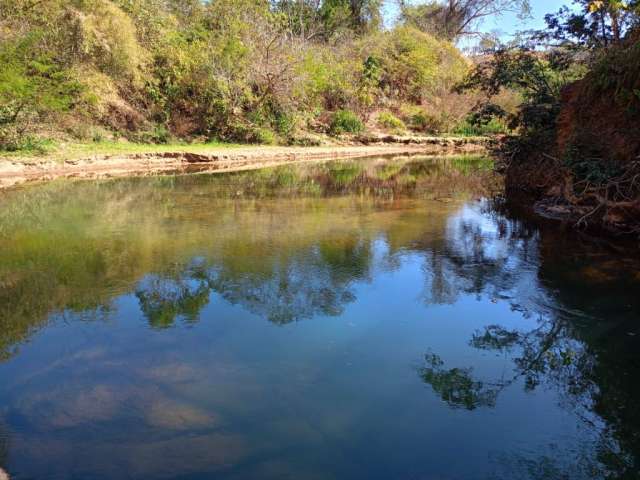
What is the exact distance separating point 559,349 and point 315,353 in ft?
7.24

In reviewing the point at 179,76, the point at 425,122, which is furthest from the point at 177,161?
the point at 425,122

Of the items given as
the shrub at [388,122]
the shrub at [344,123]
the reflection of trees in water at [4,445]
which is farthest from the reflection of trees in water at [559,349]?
the shrub at [388,122]

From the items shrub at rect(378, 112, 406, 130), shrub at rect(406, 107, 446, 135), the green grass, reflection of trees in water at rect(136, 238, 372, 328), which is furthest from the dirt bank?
reflection of trees in water at rect(136, 238, 372, 328)

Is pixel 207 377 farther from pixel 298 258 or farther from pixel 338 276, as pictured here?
pixel 298 258

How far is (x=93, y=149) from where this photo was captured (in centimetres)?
1905

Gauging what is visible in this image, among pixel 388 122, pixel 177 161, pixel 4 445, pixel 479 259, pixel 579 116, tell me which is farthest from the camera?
pixel 388 122

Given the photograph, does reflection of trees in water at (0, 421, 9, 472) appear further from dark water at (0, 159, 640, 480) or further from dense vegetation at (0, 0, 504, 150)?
dense vegetation at (0, 0, 504, 150)

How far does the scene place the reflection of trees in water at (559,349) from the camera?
3.56m

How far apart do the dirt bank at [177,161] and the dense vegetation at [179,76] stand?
150cm

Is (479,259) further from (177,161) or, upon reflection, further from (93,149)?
(93,149)

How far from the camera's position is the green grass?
1677 cm

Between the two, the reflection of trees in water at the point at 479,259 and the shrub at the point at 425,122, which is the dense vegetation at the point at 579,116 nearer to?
the reflection of trees in water at the point at 479,259

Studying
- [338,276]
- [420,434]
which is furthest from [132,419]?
[338,276]

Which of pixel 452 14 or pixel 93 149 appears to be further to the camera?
pixel 452 14
